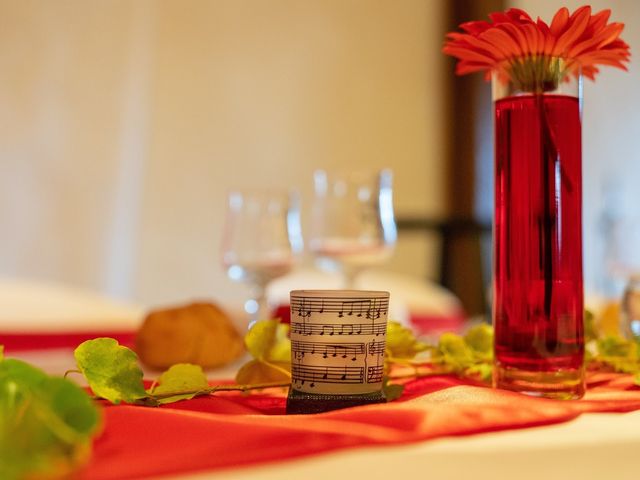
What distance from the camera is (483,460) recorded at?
13.4 inches

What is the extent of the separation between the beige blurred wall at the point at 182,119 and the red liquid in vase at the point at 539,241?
2268 mm

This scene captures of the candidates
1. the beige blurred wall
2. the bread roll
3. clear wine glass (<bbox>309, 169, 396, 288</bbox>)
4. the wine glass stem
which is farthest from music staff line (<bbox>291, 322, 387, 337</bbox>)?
the beige blurred wall

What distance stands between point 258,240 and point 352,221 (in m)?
0.21

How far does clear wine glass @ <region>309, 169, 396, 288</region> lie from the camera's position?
1.13 metres

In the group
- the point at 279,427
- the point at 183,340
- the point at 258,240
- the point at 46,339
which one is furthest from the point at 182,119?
the point at 279,427

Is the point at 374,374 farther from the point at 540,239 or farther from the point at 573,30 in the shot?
the point at 573,30

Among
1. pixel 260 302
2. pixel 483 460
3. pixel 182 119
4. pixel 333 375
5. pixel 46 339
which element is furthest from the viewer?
pixel 182 119

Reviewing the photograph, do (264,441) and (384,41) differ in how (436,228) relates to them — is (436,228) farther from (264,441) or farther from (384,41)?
(264,441)

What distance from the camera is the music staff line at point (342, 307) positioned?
0.50 metres

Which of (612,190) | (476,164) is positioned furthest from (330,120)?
(612,190)

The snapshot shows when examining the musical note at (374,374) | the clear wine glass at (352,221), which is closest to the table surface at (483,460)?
the musical note at (374,374)

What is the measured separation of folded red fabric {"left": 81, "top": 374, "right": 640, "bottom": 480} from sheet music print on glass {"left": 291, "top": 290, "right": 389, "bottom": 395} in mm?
37

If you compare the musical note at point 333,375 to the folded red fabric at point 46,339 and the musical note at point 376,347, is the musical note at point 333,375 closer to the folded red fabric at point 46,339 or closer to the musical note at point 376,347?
the musical note at point 376,347

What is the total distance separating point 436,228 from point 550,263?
7.32ft
